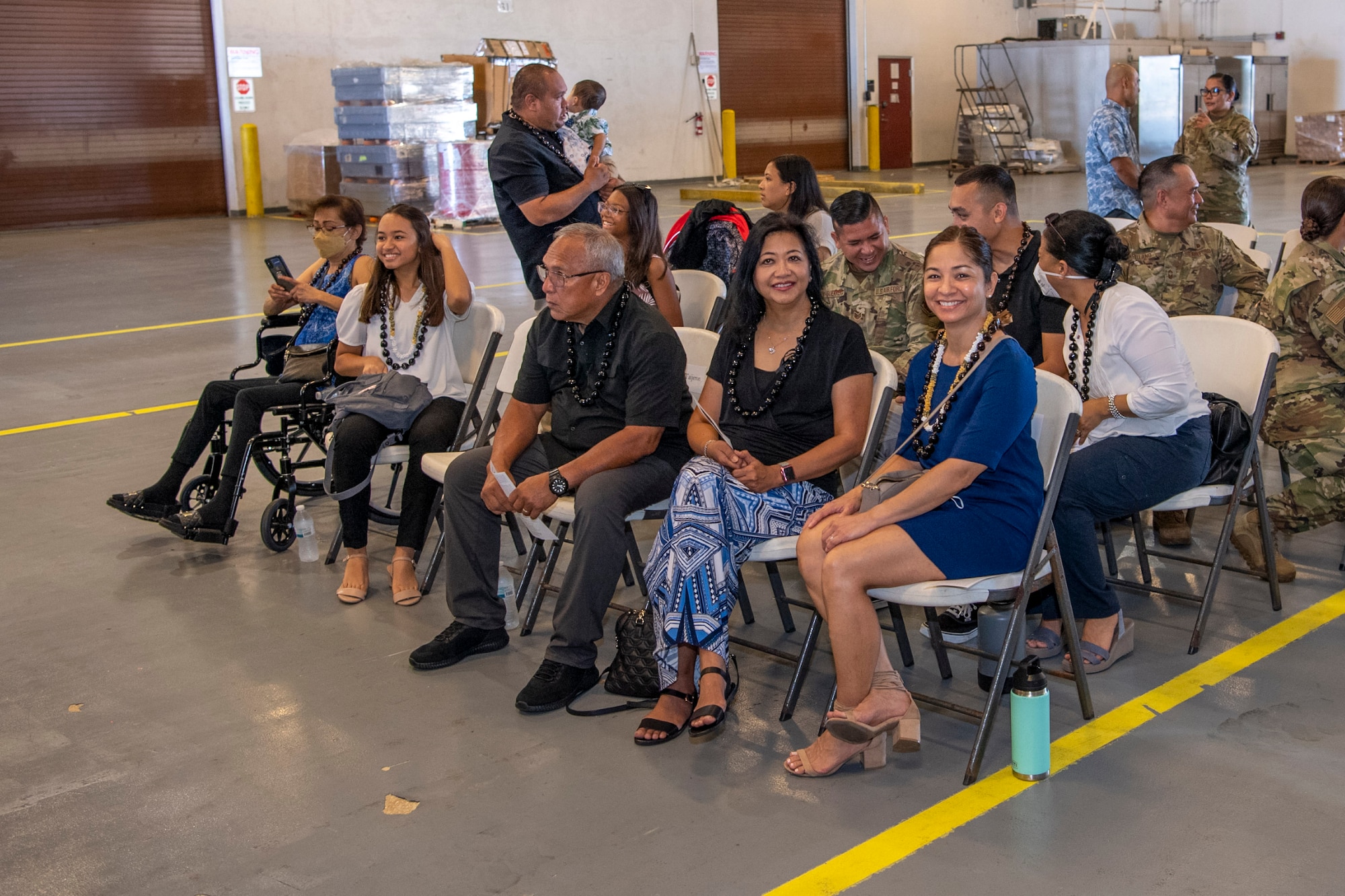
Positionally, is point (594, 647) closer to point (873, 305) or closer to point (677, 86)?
point (873, 305)

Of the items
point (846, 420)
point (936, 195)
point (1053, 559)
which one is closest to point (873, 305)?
point (846, 420)

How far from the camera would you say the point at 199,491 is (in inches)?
203

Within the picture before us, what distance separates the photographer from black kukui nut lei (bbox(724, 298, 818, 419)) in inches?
140

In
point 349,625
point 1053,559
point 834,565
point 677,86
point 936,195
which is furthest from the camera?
point 677,86

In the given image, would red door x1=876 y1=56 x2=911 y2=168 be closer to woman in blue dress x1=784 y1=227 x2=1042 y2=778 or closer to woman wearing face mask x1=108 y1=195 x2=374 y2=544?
woman wearing face mask x1=108 y1=195 x2=374 y2=544

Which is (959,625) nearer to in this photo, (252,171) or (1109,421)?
(1109,421)

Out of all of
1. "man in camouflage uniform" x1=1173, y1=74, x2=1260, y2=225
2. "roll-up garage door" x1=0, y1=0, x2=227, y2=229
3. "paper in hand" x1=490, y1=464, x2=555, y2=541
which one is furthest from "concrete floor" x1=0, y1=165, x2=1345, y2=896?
"roll-up garage door" x1=0, y1=0, x2=227, y2=229

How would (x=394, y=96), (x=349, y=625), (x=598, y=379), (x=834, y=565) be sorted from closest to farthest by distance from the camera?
(x=834, y=565), (x=598, y=379), (x=349, y=625), (x=394, y=96)

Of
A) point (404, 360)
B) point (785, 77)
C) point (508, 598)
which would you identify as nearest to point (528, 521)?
point (508, 598)

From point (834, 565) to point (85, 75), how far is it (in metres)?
16.3

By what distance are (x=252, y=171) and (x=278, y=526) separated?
44.7ft

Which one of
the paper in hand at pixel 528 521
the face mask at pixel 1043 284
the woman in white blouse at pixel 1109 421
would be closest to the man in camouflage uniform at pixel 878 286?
the face mask at pixel 1043 284

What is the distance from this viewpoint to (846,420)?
3.50 metres

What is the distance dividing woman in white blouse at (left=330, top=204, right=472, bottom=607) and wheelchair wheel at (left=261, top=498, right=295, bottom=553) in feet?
1.41
